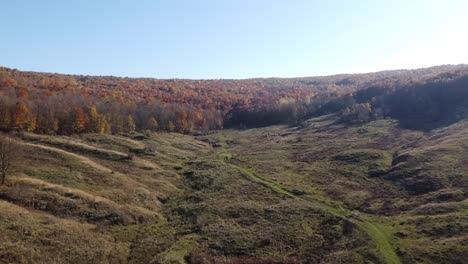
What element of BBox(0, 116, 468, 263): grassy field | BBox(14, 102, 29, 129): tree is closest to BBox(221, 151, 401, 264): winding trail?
BBox(0, 116, 468, 263): grassy field

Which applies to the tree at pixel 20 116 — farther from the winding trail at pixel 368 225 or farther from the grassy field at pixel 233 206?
the winding trail at pixel 368 225

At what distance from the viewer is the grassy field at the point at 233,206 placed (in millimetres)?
45438

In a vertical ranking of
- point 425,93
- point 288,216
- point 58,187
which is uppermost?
point 425,93

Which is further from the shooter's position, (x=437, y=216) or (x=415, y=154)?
(x=415, y=154)

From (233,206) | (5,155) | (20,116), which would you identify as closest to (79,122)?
(20,116)

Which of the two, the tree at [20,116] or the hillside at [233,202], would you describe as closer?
the hillside at [233,202]

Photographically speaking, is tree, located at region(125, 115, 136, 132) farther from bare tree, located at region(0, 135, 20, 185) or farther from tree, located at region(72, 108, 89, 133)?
bare tree, located at region(0, 135, 20, 185)

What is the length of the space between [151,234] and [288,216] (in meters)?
21.3

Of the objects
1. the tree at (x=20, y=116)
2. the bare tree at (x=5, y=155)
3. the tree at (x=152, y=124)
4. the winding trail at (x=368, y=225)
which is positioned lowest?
the winding trail at (x=368, y=225)

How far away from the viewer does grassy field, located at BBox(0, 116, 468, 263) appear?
1789 inches

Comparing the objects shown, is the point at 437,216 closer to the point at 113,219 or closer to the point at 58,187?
the point at 113,219

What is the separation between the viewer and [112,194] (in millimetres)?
64875

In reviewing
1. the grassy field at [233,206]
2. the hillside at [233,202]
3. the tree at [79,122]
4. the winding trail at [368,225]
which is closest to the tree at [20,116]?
the hillside at [233,202]

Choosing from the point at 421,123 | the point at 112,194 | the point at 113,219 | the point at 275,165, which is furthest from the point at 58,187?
the point at 421,123
